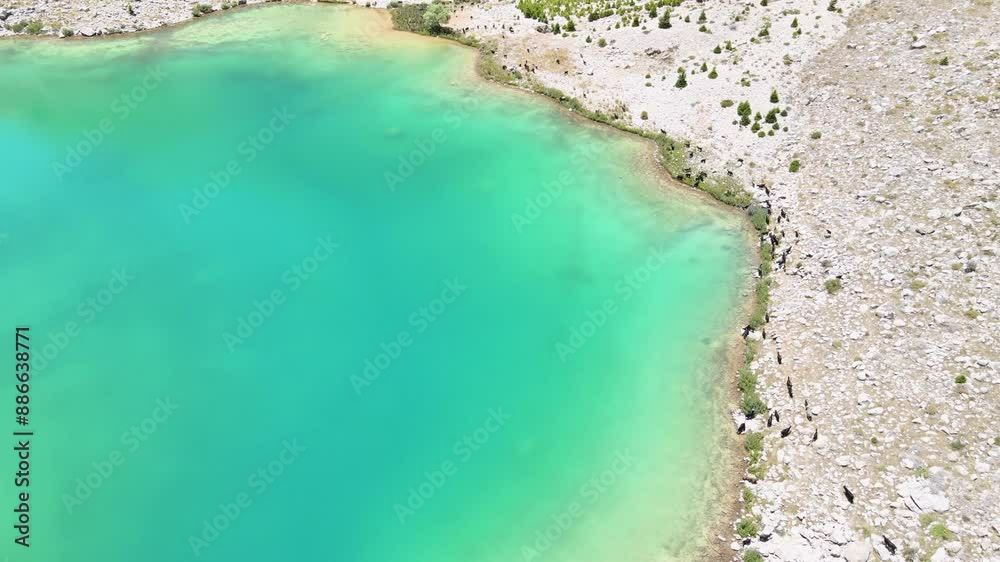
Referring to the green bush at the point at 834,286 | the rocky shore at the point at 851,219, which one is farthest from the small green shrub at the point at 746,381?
the green bush at the point at 834,286

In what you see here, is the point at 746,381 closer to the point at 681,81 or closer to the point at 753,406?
the point at 753,406

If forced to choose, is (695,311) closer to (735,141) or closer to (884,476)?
(884,476)

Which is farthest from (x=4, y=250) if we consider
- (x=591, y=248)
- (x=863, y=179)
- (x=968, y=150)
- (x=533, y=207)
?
(x=968, y=150)

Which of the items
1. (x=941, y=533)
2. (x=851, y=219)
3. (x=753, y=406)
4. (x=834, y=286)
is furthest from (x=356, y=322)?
(x=851, y=219)

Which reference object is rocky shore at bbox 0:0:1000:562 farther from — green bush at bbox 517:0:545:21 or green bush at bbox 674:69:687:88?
green bush at bbox 517:0:545:21

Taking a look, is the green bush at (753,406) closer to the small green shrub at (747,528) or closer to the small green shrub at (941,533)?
the small green shrub at (747,528)
